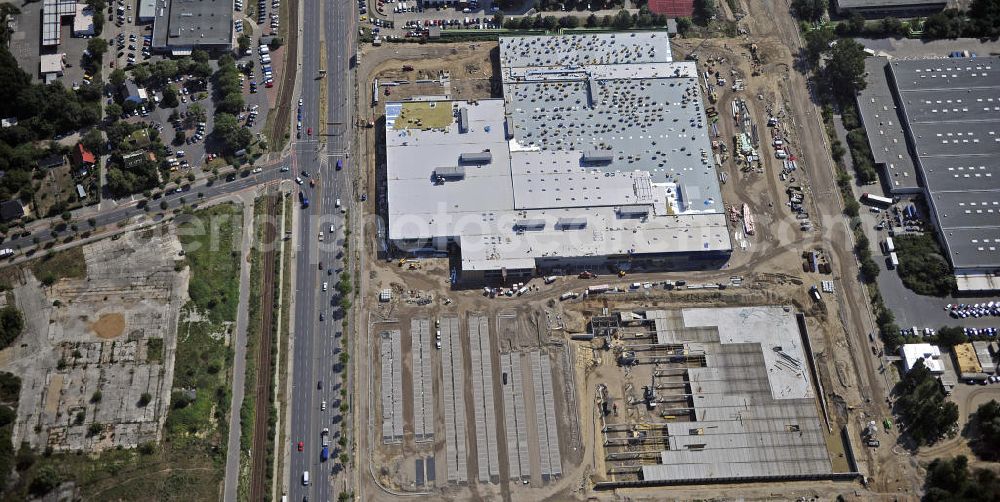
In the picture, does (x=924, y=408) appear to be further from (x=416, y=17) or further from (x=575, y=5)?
(x=416, y=17)

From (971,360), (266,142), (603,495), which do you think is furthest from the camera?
(266,142)

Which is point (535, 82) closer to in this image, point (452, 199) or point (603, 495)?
point (452, 199)

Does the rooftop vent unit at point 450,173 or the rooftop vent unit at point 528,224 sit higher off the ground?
the rooftop vent unit at point 450,173

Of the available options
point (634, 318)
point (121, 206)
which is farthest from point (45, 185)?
point (634, 318)

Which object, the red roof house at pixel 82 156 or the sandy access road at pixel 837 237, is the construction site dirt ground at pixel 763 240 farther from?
the red roof house at pixel 82 156

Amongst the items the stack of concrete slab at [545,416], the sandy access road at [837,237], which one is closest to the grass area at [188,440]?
the stack of concrete slab at [545,416]

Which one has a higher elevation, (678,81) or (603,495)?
(678,81)

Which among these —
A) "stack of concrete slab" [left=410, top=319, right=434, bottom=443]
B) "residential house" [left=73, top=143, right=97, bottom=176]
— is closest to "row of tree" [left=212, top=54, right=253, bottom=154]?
"residential house" [left=73, top=143, right=97, bottom=176]

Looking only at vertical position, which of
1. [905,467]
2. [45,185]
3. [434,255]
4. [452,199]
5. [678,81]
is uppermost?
[678,81]
